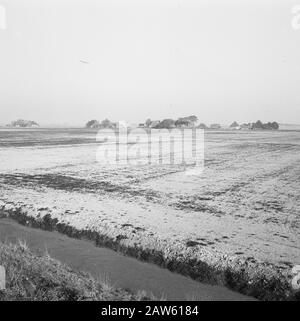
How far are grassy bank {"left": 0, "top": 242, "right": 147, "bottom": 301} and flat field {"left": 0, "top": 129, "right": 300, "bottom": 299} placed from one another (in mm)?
1311

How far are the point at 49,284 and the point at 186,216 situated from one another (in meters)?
3.82

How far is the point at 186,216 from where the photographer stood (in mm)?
7113

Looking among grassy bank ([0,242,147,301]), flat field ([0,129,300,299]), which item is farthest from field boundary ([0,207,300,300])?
grassy bank ([0,242,147,301])

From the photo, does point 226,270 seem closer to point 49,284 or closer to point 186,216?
point 186,216

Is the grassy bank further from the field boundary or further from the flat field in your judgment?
the flat field

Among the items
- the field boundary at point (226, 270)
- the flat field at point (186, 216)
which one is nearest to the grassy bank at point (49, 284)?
the field boundary at point (226, 270)

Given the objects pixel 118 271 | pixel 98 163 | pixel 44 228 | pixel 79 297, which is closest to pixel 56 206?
pixel 44 228

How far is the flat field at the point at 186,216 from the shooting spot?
4824 mm

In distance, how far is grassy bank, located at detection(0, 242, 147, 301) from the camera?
3.76m

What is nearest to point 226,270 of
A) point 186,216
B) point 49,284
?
point 186,216

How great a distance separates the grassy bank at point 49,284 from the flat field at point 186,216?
1.31 metres

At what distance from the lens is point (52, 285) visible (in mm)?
4016

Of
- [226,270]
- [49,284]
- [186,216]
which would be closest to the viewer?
[49,284]

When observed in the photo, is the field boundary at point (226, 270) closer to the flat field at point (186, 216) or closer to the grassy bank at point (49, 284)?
the flat field at point (186, 216)
